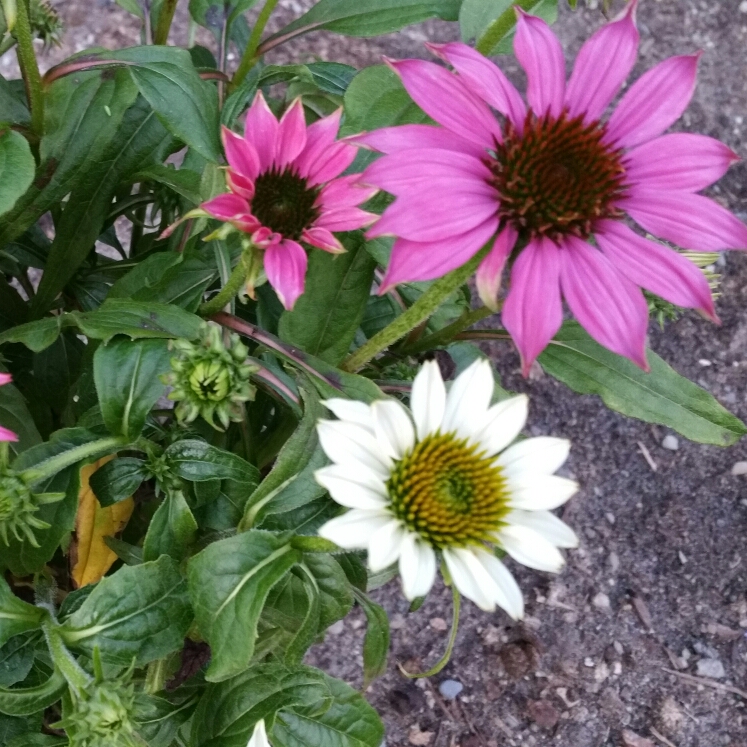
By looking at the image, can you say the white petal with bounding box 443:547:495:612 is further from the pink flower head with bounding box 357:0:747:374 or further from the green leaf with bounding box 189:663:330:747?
the green leaf with bounding box 189:663:330:747

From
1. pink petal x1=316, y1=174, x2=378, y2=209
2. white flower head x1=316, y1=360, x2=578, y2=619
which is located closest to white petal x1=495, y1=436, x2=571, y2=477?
white flower head x1=316, y1=360, x2=578, y2=619

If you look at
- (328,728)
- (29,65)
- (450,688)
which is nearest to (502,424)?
(328,728)

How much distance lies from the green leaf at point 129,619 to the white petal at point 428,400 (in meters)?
0.25

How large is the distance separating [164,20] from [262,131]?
0.29 meters

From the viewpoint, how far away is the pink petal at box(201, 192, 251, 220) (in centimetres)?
54

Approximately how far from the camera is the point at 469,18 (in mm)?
735

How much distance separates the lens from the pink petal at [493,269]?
475 millimetres

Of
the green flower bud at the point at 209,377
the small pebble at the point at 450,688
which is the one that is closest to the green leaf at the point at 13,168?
the green flower bud at the point at 209,377

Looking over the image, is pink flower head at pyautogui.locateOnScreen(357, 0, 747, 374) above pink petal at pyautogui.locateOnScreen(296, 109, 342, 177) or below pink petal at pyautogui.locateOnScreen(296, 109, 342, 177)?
above

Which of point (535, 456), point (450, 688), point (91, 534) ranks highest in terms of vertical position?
point (535, 456)

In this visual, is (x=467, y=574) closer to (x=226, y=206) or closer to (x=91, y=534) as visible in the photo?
(x=226, y=206)

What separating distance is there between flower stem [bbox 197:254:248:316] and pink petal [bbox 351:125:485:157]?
5.6 inches

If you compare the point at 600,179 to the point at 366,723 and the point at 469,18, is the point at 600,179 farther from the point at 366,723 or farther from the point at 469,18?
the point at 366,723

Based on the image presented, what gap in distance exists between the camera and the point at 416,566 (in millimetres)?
450
